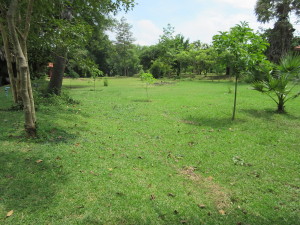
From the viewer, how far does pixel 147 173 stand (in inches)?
162

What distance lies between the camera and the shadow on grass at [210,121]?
7705 millimetres

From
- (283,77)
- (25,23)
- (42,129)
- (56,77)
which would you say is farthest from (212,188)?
(56,77)

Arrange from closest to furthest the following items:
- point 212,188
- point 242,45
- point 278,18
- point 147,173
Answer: point 212,188, point 147,173, point 242,45, point 278,18

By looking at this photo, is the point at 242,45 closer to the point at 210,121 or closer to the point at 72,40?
the point at 210,121

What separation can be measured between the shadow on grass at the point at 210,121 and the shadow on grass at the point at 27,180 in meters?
5.18

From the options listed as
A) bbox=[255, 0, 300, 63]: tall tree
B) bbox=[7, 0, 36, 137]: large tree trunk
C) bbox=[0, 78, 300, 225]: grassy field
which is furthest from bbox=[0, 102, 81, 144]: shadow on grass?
bbox=[255, 0, 300, 63]: tall tree

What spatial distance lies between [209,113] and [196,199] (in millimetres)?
6558

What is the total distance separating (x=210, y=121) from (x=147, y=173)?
480 centimetres

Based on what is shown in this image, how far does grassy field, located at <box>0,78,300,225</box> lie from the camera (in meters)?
2.94

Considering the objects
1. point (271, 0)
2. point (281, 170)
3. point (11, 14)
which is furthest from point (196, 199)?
point (271, 0)

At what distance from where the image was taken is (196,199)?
3.37m

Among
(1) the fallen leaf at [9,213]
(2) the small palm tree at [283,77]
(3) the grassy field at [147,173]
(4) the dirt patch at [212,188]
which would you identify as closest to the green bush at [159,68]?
(2) the small palm tree at [283,77]

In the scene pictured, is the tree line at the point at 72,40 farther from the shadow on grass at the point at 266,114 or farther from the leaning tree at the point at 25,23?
the shadow on grass at the point at 266,114

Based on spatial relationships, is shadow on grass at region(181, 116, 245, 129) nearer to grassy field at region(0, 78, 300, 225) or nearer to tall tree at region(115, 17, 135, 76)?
grassy field at region(0, 78, 300, 225)
